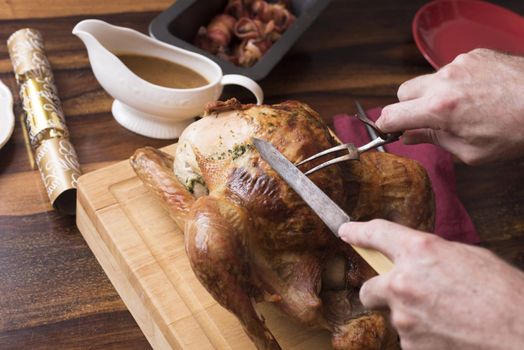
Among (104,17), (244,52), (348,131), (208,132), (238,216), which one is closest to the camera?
(238,216)

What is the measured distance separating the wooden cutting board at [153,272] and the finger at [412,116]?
44cm

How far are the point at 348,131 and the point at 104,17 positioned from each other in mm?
880

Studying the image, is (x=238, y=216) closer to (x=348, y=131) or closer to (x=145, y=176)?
(x=145, y=176)

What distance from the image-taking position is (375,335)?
1.27 m

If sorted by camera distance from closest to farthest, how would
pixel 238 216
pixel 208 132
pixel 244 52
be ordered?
pixel 238 216
pixel 208 132
pixel 244 52

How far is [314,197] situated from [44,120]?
2.70 feet

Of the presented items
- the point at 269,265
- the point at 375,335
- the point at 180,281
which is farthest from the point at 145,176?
the point at 375,335

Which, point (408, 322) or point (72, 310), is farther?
point (72, 310)

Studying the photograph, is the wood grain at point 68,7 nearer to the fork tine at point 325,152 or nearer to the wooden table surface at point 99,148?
the wooden table surface at point 99,148

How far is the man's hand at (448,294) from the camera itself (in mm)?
964

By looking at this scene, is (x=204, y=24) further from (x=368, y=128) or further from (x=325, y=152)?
(x=325, y=152)

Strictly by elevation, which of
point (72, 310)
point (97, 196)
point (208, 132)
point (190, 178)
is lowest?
point (72, 310)

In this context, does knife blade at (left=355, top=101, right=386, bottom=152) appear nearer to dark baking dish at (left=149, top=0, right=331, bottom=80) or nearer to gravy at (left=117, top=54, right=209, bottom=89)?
dark baking dish at (left=149, top=0, right=331, bottom=80)

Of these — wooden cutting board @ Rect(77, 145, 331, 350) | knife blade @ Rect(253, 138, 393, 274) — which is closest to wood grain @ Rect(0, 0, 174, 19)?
wooden cutting board @ Rect(77, 145, 331, 350)
